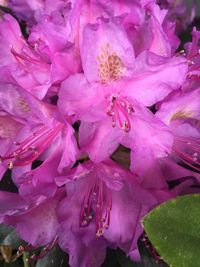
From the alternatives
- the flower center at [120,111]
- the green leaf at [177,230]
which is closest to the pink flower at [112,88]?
the flower center at [120,111]

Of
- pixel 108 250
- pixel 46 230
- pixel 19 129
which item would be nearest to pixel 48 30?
pixel 19 129

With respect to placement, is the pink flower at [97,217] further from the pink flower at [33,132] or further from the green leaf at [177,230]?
the green leaf at [177,230]

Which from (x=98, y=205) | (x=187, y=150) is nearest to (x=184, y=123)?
(x=187, y=150)

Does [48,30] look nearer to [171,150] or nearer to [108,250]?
[171,150]

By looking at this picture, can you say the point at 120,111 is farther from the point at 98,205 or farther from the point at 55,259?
the point at 55,259

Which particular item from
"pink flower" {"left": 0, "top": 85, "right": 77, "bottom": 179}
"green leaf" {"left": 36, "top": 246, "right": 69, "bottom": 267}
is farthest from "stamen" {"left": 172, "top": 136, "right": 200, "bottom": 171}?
"green leaf" {"left": 36, "top": 246, "right": 69, "bottom": 267}

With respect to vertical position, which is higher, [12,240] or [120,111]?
[120,111]

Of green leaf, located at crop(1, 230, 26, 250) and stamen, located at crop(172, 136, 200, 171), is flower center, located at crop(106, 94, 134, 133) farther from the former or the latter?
green leaf, located at crop(1, 230, 26, 250)
